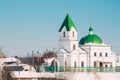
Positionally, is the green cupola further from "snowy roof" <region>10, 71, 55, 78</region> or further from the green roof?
"snowy roof" <region>10, 71, 55, 78</region>

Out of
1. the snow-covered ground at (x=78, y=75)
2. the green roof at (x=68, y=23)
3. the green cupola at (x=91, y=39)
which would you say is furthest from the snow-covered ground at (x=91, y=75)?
the green roof at (x=68, y=23)

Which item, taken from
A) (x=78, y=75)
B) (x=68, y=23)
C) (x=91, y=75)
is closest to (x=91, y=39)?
(x=68, y=23)

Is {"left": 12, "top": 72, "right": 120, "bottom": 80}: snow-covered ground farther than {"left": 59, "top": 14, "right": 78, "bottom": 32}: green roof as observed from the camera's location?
No

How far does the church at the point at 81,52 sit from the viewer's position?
44250 millimetres

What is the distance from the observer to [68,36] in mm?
45031

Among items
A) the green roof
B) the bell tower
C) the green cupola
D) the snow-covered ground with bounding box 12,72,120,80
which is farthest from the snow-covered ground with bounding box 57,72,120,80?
the green roof

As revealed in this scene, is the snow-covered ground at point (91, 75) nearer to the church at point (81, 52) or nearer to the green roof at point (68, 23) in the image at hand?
the church at point (81, 52)

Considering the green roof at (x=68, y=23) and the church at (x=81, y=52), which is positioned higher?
the green roof at (x=68, y=23)

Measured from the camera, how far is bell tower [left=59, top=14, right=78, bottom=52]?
4497 centimetres

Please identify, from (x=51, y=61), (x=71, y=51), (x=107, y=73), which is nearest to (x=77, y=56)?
(x=71, y=51)

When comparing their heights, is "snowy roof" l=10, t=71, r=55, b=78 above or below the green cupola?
below

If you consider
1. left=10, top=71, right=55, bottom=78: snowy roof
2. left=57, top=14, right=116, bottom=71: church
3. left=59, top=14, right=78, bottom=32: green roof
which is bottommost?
left=10, top=71, right=55, bottom=78: snowy roof

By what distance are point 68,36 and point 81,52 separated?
192cm

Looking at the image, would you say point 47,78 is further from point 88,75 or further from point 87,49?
point 87,49
